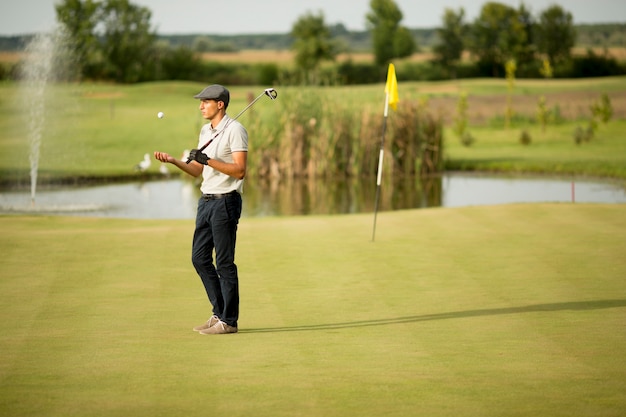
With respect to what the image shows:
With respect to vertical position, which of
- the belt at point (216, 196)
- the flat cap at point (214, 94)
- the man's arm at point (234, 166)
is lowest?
the belt at point (216, 196)

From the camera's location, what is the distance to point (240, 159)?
7.70 meters

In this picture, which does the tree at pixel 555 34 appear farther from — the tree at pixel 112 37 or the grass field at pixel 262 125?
the tree at pixel 112 37

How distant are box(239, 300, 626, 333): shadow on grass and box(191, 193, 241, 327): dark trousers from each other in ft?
1.06

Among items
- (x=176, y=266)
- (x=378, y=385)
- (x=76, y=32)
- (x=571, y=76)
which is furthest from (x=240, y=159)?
(x=76, y=32)

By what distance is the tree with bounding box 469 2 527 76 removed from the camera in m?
79.3

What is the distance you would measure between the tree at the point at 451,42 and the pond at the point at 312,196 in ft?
184

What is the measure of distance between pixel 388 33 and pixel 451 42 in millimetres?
6153

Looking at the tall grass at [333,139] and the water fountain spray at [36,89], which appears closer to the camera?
the tall grass at [333,139]

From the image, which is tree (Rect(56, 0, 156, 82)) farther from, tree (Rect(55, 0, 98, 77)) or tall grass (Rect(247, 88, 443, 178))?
tall grass (Rect(247, 88, 443, 178))

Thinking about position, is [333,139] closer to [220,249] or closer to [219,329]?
[219,329]

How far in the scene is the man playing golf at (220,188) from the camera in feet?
25.5

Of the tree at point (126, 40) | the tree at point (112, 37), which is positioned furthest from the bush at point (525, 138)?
the tree at point (126, 40)

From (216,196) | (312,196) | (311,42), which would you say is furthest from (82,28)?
(216,196)

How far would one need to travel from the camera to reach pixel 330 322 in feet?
Answer: 28.8
